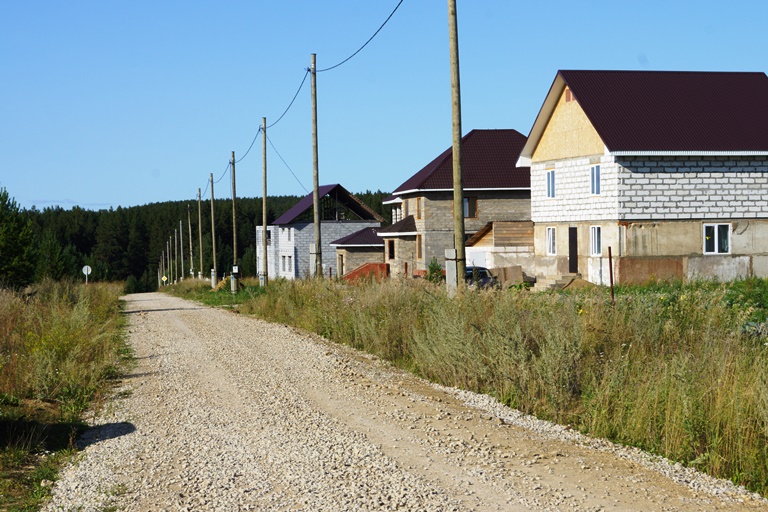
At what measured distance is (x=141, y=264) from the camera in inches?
7116

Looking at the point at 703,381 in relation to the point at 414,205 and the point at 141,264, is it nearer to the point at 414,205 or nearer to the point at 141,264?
the point at 414,205

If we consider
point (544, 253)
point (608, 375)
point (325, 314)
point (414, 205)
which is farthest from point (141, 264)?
point (608, 375)

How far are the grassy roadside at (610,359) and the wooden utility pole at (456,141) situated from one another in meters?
1.01

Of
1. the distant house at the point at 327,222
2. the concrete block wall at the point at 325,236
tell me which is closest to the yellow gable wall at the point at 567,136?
the concrete block wall at the point at 325,236

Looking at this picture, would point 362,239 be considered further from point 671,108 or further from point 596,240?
point 671,108

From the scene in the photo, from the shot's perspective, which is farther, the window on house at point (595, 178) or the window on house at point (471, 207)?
the window on house at point (471, 207)

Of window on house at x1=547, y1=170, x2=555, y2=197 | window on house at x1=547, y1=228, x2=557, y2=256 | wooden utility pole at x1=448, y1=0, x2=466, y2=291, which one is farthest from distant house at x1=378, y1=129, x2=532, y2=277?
wooden utility pole at x1=448, y1=0, x2=466, y2=291

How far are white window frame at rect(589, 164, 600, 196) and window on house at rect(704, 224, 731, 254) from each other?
13.9 ft

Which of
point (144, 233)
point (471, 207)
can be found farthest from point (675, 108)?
point (144, 233)

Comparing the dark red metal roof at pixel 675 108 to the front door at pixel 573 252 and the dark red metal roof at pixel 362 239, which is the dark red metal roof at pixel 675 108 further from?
the dark red metal roof at pixel 362 239

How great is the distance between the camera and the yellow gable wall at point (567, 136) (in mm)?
33531

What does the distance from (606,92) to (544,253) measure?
735 centimetres

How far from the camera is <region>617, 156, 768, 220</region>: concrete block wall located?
32.1 metres

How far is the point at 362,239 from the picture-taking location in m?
61.1
